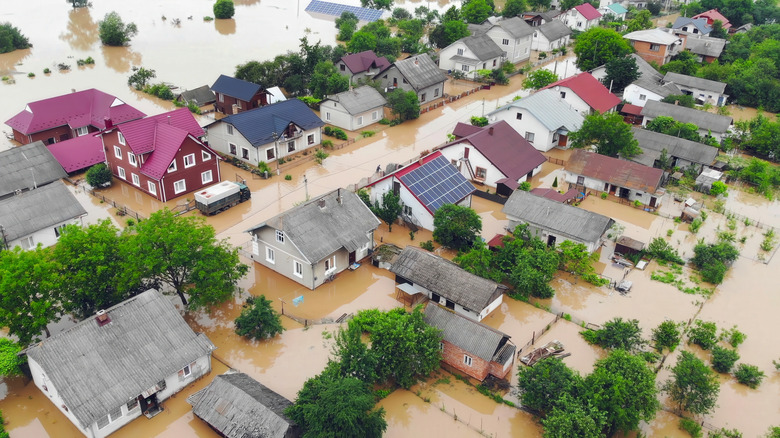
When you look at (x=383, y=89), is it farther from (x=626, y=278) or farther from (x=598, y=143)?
(x=626, y=278)

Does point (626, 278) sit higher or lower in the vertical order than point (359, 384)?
lower

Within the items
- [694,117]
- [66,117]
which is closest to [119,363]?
[66,117]

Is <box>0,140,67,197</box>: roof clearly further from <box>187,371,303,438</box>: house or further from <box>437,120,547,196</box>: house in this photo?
<box>437,120,547,196</box>: house

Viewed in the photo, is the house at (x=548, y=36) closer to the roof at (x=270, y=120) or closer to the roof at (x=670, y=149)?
the roof at (x=670, y=149)

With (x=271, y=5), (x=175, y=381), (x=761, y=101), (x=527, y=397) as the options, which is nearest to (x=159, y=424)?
(x=175, y=381)

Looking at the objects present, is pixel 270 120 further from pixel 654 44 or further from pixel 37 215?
pixel 654 44

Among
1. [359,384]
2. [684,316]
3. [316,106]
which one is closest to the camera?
[359,384]

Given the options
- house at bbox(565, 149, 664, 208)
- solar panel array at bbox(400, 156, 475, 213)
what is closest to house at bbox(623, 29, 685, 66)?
house at bbox(565, 149, 664, 208)

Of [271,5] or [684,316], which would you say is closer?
[684,316]
